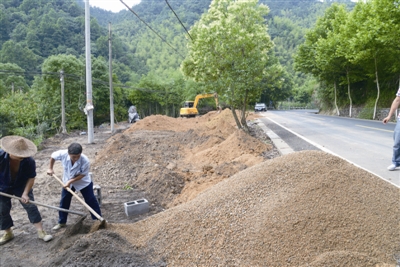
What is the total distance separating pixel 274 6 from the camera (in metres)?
144

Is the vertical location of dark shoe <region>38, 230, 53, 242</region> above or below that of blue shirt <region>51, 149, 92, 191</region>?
below

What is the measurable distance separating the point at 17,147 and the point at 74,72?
2765cm

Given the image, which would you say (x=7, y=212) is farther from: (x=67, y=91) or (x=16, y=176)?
(x=67, y=91)

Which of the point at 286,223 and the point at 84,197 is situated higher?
the point at 286,223

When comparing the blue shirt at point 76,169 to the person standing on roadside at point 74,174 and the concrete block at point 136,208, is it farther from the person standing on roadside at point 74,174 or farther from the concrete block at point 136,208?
the concrete block at point 136,208

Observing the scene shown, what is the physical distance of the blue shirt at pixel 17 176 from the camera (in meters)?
3.88

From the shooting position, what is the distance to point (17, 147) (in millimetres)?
3811

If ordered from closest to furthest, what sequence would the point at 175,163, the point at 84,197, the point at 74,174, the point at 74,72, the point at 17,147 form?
the point at 17,147 < the point at 74,174 < the point at 84,197 < the point at 175,163 < the point at 74,72

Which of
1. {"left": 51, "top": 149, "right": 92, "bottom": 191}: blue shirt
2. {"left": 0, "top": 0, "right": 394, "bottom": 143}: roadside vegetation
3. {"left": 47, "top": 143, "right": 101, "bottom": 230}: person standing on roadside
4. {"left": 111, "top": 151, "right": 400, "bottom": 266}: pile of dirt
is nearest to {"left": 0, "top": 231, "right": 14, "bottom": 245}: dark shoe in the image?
{"left": 47, "top": 143, "right": 101, "bottom": 230}: person standing on roadside

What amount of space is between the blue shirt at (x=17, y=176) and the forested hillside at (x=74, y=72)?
653 cm

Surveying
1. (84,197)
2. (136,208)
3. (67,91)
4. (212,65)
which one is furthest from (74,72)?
(84,197)

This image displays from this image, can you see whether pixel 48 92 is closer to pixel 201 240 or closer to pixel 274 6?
pixel 201 240

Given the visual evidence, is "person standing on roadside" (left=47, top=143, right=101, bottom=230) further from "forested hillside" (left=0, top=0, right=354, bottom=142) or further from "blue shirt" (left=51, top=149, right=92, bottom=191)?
"forested hillside" (left=0, top=0, right=354, bottom=142)

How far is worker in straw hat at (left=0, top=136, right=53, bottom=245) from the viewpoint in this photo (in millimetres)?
3826
